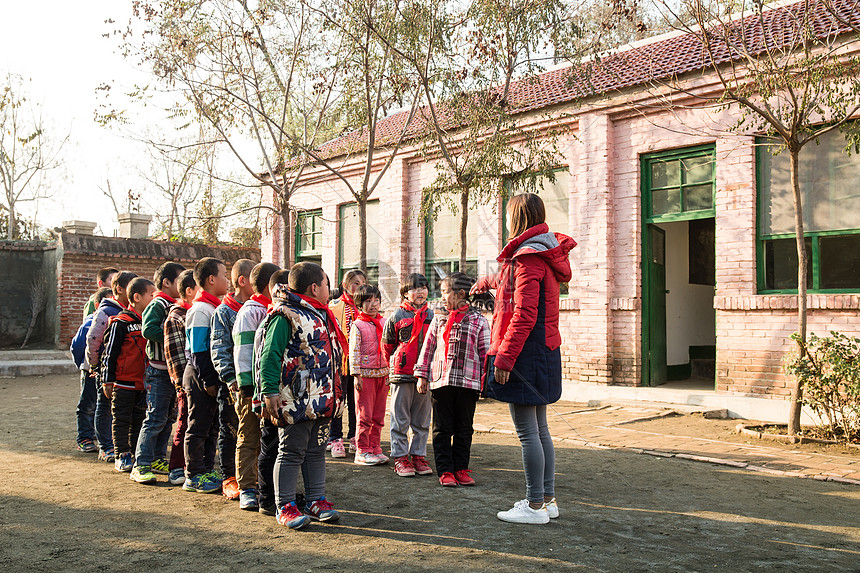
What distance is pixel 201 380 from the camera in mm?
5152

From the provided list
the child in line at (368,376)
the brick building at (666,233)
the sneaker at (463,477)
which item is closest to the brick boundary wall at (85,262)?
the brick building at (666,233)

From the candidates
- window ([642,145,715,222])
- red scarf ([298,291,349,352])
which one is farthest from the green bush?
red scarf ([298,291,349,352])

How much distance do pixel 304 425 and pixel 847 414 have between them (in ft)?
20.0

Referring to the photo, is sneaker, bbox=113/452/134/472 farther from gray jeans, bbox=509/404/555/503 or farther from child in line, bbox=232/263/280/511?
gray jeans, bbox=509/404/555/503

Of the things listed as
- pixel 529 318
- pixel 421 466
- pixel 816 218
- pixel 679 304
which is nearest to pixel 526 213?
pixel 529 318

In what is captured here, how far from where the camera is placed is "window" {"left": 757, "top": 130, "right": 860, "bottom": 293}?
8898mm

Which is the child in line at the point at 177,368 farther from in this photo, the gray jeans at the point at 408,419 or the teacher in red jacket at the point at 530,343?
the teacher in red jacket at the point at 530,343

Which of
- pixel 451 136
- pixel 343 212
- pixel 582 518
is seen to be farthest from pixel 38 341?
pixel 582 518

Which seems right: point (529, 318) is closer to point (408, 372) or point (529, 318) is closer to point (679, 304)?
point (408, 372)

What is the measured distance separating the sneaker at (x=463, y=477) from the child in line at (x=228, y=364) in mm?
1734

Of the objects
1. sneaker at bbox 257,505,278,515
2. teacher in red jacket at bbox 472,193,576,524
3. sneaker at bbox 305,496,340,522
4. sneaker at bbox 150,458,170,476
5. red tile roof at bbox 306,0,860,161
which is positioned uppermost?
red tile roof at bbox 306,0,860,161

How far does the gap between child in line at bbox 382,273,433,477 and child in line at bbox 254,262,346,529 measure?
1.62 m

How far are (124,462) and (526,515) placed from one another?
364 centimetres

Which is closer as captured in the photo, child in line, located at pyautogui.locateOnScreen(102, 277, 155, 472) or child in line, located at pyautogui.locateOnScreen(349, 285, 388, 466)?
Result: child in line, located at pyautogui.locateOnScreen(102, 277, 155, 472)
